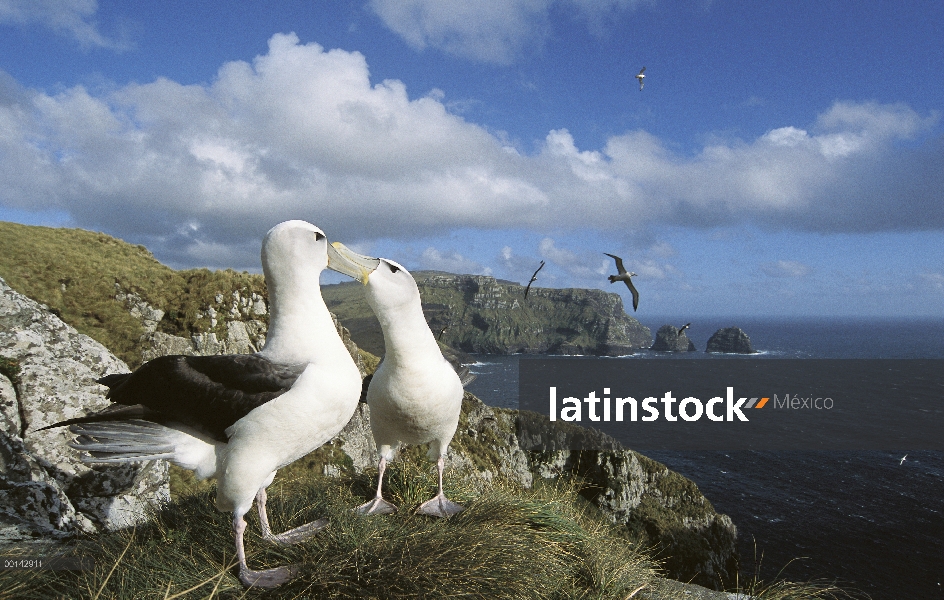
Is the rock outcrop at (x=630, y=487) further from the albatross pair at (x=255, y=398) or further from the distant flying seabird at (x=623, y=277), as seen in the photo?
the albatross pair at (x=255, y=398)

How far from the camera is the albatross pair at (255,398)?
4645 mm

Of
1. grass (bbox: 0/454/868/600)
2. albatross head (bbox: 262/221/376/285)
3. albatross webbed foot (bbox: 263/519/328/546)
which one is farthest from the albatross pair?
grass (bbox: 0/454/868/600)

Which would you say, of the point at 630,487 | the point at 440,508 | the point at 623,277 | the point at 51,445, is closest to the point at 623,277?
the point at 623,277

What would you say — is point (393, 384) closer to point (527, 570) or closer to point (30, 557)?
point (527, 570)

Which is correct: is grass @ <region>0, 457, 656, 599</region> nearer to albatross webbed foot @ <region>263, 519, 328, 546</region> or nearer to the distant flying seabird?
albatross webbed foot @ <region>263, 519, 328, 546</region>

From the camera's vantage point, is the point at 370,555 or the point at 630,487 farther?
the point at 630,487

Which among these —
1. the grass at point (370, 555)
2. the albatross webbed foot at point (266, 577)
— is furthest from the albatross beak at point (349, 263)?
the albatross webbed foot at point (266, 577)

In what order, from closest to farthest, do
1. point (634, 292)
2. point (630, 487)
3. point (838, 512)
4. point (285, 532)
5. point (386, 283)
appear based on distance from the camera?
point (386, 283)
point (285, 532)
point (634, 292)
point (630, 487)
point (838, 512)

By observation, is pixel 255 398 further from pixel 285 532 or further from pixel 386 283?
pixel 285 532

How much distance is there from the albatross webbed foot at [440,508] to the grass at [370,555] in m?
0.10

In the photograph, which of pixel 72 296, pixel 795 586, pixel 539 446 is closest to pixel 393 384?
pixel 795 586

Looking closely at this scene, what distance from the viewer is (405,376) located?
18.7ft

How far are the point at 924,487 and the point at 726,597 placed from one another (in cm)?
10132

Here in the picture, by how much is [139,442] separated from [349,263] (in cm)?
241
